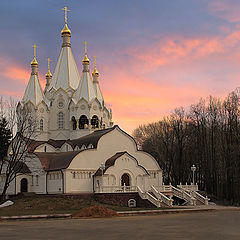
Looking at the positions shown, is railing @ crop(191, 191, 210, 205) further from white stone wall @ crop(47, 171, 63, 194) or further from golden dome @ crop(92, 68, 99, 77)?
golden dome @ crop(92, 68, 99, 77)

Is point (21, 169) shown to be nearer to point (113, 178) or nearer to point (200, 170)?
point (113, 178)

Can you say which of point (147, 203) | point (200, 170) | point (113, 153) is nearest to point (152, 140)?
point (200, 170)

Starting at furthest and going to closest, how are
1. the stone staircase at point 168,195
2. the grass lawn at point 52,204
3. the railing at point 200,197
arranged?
the railing at point 200,197, the stone staircase at point 168,195, the grass lawn at point 52,204

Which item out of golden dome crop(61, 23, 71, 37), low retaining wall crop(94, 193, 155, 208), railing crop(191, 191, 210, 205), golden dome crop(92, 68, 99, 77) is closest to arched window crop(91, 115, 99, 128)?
golden dome crop(92, 68, 99, 77)

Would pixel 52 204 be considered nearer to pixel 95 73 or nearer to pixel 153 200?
pixel 153 200

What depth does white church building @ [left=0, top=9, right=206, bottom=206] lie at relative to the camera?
45750 mm

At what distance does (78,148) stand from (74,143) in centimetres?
110

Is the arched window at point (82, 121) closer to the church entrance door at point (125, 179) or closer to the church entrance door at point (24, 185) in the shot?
the church entrance door at point (24, 185)

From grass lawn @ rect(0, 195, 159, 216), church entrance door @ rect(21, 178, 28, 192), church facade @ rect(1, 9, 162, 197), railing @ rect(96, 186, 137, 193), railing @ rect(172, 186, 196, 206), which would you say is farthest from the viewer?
church entrance door @ rect(21, 178, 28, 192)

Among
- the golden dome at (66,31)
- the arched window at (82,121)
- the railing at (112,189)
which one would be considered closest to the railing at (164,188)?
the railing at (112,189)

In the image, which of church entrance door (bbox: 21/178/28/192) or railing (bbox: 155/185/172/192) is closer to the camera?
railing (bbox: 155/185/172/192)

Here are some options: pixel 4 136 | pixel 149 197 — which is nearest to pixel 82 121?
pixel 4 136

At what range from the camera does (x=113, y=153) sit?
49188 mm

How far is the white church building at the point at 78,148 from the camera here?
45.8 meters
